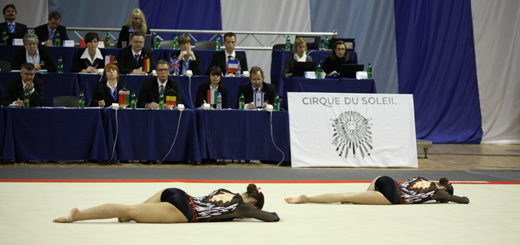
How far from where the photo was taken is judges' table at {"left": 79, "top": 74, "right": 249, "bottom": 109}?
704cm

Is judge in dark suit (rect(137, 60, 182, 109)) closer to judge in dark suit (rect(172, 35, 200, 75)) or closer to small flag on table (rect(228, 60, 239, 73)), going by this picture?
judge in dark suit (rect(172, 35, 200, 75))

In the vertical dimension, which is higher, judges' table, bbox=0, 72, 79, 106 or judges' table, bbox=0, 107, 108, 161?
judges' table, bbox=0, 72, 79, 106

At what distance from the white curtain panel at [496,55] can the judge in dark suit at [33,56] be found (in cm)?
815

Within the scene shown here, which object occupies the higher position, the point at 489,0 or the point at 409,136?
the point at 489,0

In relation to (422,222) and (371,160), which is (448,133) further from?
(422,222)

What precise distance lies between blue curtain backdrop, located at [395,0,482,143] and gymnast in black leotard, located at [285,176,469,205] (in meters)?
7.26

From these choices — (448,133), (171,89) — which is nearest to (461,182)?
(171,89)

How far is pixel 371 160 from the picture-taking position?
254 inches

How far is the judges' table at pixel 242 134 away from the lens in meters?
6.37

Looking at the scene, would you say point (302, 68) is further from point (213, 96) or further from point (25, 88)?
point (25, 88)

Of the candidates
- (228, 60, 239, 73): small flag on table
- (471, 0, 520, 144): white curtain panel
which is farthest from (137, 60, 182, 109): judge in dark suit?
(471, 0, 520, 144): white curtain panel

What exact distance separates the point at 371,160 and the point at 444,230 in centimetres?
355

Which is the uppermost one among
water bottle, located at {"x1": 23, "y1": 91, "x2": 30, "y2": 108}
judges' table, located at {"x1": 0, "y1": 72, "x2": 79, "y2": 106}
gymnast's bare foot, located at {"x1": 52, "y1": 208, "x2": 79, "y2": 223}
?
judges' table, located at {"x1": 0, "y1": 72, "x2": 79, "y2": 106}

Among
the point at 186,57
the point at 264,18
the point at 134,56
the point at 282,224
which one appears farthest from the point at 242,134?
the point at 264,18
